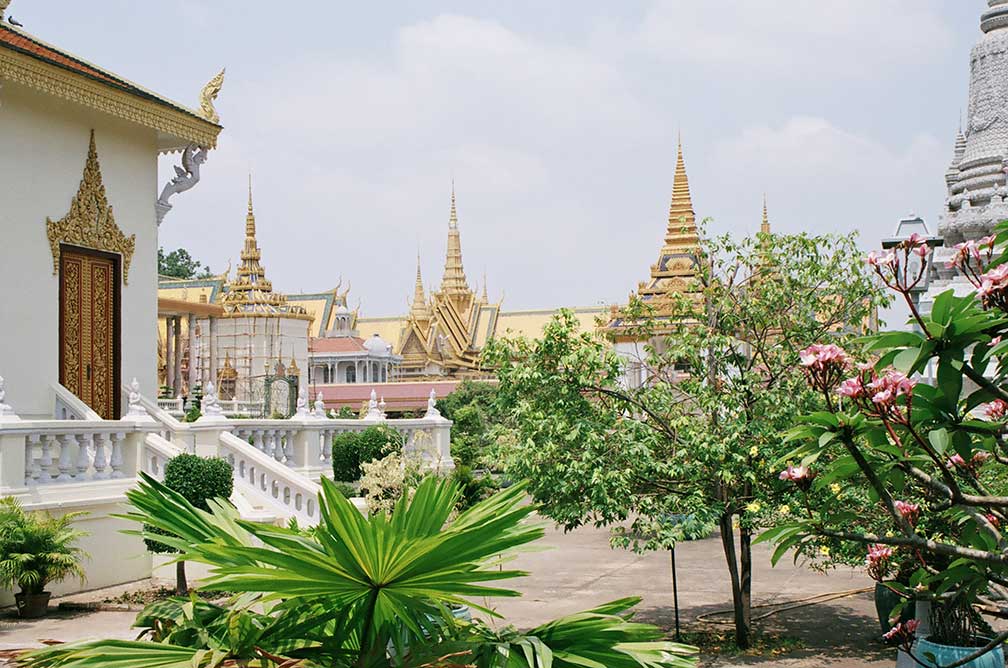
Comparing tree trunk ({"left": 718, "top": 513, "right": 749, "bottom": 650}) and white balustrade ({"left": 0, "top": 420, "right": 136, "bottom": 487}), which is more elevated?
white balustrade ({"left": 0, "top": 420, "right": 136, "bottom": 487})

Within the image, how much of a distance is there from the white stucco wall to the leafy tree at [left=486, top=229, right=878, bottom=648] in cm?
606

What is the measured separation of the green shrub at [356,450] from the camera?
1642cm

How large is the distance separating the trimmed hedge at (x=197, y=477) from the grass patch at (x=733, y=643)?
4.83 meters

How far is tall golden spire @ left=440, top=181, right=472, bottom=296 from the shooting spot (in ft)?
197

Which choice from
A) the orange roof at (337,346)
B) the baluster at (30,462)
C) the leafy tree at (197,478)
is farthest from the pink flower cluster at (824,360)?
the orange roof at (337,346)

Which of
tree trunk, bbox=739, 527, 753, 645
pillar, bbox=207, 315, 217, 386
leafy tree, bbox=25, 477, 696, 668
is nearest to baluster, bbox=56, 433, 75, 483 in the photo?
tree trunk, bbox=739, 527, 753, 645

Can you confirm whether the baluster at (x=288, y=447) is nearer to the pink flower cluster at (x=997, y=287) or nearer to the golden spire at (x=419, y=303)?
the pink flower cluster at (x=997, y=287)

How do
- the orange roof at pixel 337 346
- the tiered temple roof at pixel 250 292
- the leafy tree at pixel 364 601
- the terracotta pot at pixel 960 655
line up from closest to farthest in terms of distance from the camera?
the leafy tree at pixel 364 601, the terracotta pot at pixel 960 655, the tiered temple roof at pixel 250 292, the orange roof at pixel 337 346

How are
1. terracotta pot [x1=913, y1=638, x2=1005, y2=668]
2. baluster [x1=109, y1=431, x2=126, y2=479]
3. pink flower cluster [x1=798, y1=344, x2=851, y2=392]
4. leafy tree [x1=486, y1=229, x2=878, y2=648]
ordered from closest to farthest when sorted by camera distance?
pink flower cluster [x1=798, y1=344, x2=851, y2=392]
terracotta pot [x1=913, y1=638, x2=1005, y2=668]
leafy tree [x1=486, y1=229, x2=878, y2=648]
baluster [x1=109, y1=431, x2=126, y2=479]

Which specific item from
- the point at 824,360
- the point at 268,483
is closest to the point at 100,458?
the point at 268,483

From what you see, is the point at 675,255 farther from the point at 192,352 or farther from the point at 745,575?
the point at 745,575

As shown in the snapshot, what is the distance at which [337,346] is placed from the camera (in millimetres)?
54062

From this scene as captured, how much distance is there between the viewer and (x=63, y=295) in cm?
1431

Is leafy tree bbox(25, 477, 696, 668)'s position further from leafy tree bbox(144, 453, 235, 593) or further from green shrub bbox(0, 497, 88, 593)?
leafy tree bbox(144, 453, 235, 593)
